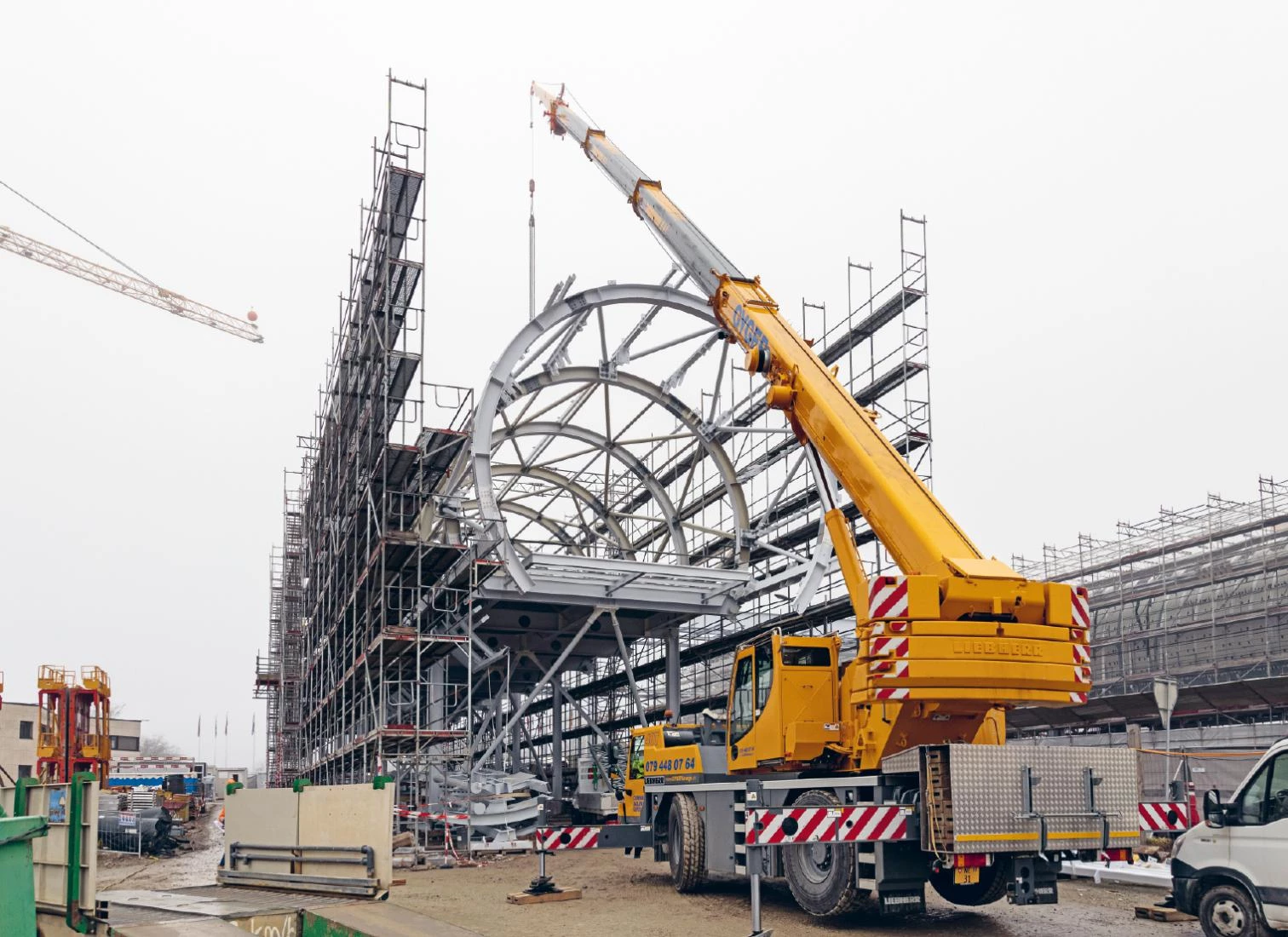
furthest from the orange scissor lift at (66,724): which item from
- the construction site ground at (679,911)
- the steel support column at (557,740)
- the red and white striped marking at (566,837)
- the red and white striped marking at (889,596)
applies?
the red and white striped marking at (889,596)

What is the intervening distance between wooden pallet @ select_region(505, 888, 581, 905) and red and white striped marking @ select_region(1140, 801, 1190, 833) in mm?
6667

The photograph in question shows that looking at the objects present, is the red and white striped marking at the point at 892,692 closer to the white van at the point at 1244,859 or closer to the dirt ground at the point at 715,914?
the dirt ground at the point at 715,914

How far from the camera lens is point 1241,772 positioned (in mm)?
20422

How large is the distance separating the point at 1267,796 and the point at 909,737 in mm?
3241

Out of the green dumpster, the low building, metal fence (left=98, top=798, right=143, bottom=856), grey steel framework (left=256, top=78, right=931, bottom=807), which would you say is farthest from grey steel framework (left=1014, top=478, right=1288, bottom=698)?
the low building

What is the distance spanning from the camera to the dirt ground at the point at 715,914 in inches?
483

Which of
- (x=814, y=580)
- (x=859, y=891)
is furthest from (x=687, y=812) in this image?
(x=814, y=580)

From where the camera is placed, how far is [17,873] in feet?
22.7

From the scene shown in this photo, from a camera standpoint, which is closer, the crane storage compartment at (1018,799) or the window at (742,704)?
the crane storage compartment at (1018,799)

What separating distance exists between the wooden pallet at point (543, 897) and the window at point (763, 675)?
11.0 feet

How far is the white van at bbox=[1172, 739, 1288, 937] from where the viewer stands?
33.5 feet

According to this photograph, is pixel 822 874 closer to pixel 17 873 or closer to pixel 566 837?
pixel 566 837

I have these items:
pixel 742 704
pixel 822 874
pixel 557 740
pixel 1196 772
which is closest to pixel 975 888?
pixel 822 874

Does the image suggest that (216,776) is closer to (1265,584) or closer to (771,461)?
(771,461)
